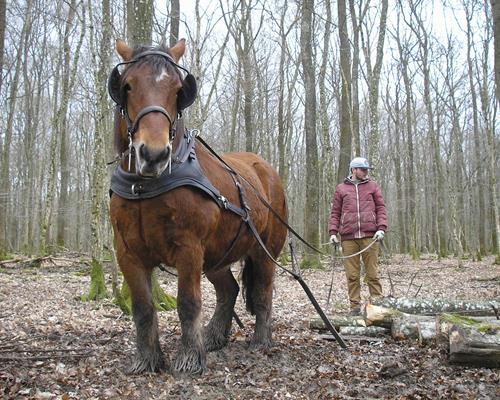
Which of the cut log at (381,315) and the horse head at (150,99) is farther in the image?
the cut log at (381,315)

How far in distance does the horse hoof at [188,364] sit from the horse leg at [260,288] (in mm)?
1327

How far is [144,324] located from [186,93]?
1887 mm

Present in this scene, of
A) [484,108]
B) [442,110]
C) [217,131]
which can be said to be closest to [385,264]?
[484,108]

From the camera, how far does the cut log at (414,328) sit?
4.92m

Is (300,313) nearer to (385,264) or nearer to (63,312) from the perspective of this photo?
(63,312)

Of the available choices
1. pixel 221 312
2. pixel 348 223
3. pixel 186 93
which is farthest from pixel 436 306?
pixel 186 93

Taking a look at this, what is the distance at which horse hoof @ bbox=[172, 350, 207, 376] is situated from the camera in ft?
11.9

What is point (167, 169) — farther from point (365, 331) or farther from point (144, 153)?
point (365, 331)

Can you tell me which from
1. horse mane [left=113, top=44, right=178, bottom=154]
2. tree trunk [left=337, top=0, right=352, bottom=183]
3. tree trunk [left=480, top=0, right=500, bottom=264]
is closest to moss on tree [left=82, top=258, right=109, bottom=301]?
horse mane [left=113, top=44, right=178, bottom=154]

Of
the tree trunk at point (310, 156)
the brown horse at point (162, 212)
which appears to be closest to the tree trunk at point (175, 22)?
the tree trunk at point (310, 156)

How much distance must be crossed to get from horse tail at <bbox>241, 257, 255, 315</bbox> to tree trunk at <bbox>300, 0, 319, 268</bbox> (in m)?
9.76

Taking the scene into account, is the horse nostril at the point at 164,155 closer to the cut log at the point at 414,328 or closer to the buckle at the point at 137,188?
the buckle at the point at 137,188

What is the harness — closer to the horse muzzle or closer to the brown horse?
the brown horse

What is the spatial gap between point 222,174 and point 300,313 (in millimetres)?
4059
